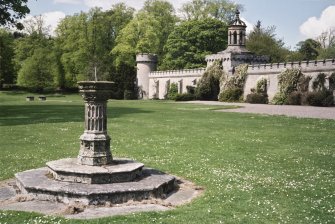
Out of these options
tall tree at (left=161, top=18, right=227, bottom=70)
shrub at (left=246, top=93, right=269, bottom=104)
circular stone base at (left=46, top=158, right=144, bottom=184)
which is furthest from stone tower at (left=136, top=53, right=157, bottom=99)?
circular stone base at (left=46, top=158, right=144, bottom=184)

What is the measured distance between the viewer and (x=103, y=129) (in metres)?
9.58

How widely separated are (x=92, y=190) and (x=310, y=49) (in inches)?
2973

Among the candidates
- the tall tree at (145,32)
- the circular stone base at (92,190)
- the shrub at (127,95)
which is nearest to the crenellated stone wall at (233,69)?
the tall tree at (145,32)

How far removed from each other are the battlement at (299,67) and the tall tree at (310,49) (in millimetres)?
30731

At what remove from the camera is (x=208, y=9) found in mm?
72000

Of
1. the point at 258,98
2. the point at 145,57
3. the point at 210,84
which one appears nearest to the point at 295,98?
the point at 258,98

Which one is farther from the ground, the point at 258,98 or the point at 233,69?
the point at 233,69

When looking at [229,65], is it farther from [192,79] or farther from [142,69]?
[142,69]

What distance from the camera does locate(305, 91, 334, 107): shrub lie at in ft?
124

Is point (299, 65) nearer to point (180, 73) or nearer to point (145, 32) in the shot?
point (180, 73)

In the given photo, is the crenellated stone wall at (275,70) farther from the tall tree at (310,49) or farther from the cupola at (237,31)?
the tall tree at (310,49)

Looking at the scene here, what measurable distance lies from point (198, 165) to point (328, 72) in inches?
1264

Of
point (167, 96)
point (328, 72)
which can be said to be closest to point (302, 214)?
point (328, 72)

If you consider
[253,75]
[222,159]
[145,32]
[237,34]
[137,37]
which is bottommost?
[222,159]
